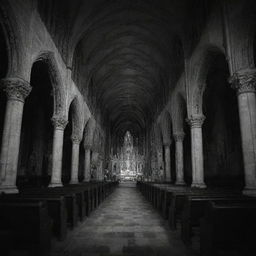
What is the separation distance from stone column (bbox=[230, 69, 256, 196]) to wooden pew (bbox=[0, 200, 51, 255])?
670cm

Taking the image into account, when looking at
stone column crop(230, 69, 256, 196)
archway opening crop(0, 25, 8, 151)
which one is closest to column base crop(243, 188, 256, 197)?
stone column crop(230, 69, 256, 196)

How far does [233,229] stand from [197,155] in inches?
395

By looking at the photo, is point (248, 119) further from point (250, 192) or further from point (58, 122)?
point (58, 122)

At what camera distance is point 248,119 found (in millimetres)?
7621

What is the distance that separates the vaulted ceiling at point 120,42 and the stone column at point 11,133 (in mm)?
4771

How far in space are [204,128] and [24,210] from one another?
21.3m

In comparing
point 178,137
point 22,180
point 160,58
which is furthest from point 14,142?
point 160,58

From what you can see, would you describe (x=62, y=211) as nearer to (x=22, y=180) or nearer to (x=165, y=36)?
(x=22, y=180)

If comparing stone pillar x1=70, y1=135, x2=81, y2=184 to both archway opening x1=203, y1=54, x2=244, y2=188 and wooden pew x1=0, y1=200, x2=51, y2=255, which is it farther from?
wooden pew x1=0, y1=200, x2=51, y2=255

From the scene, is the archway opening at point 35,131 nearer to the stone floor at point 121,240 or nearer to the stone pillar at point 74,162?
the stone pillar at point 74,162

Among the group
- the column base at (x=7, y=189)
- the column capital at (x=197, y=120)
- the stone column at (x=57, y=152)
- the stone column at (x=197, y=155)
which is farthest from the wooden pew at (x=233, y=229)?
the stone column at (x=57, y=152)

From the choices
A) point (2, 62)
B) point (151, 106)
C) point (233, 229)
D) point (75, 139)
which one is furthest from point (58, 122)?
point (151, 106)

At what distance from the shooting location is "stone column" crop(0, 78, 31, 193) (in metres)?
7.44

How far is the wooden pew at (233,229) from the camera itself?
2.99 meters
